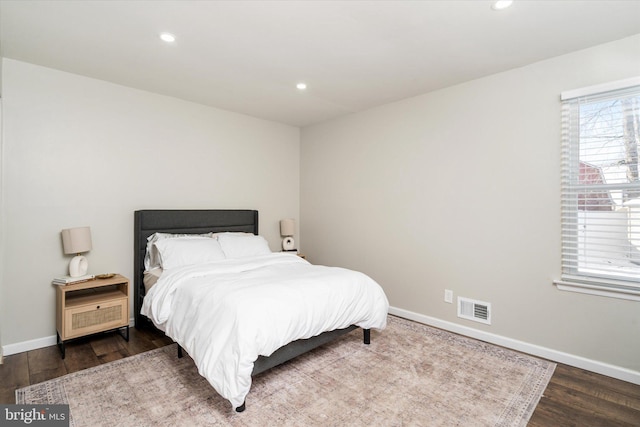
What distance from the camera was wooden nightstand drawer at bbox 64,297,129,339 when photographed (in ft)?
9.12

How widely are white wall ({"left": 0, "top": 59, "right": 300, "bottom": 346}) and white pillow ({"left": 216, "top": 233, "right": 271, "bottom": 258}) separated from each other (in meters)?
0.61

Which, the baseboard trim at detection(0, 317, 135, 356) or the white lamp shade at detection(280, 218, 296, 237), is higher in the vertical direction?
the white lamp shade at detection(280, 218, 296, 237)

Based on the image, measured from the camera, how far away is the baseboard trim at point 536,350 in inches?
96.7

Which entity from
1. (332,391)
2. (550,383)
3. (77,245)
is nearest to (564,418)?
(550,383)

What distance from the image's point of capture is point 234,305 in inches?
83.6

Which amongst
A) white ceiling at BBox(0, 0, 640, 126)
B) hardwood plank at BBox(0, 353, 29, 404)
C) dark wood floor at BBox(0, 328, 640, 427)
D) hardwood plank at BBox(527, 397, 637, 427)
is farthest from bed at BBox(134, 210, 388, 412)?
white ceiling at BBox(0, 0, 640, 126)

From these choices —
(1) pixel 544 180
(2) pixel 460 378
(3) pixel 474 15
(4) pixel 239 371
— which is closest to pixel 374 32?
(3) pixel 474 15

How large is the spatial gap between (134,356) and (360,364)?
193 centimetres

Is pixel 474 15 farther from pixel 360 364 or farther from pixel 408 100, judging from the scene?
pixel 360 364

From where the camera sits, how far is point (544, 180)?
111 inches

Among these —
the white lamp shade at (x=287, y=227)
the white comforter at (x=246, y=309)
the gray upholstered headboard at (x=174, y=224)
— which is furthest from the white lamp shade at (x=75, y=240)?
the white lamp shade at (x=287, y=227)

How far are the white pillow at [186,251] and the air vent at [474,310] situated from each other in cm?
256

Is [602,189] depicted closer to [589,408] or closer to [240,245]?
[589,408]

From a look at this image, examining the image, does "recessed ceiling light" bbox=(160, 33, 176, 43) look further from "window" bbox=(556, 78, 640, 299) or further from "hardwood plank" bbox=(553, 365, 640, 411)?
"hardwood plank" bbox=(553, 365, 640, 411)
